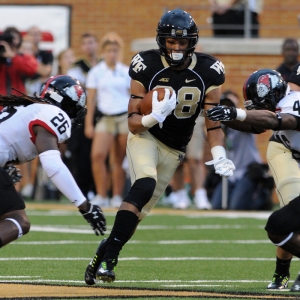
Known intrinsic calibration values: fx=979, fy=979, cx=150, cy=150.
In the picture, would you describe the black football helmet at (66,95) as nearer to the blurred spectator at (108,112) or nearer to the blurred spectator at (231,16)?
the blurred spectator at (108,112)

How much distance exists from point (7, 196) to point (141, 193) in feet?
2.90

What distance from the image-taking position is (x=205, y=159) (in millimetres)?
14461

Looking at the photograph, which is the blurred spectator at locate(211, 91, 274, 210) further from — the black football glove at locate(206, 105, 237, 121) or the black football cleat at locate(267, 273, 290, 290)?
the black football glove at locate(206, 105, 237, 121)

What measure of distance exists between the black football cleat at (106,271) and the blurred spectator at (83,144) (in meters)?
7.17

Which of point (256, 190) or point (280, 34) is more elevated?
point (280, 34)

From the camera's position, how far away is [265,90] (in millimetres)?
6496

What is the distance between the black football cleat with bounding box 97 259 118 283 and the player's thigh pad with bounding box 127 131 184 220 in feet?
1.93

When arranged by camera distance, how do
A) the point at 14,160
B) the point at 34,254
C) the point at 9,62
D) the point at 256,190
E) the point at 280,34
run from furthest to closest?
the point at 280,34 < the point at 256,190 < the point at 9,62 < the point at 34,254 < the point at 14,160

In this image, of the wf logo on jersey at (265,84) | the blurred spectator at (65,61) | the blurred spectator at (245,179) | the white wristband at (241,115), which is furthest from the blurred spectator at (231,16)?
the white wristband at (241,115)

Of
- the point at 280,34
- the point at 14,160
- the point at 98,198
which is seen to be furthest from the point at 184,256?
the point at 280,34

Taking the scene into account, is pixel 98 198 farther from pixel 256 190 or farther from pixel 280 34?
pixel 280 34

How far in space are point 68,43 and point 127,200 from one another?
10.4 metres

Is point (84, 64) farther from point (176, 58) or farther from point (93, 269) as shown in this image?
point (93, 269)

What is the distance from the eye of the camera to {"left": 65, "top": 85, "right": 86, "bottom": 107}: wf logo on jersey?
6.53 metres
